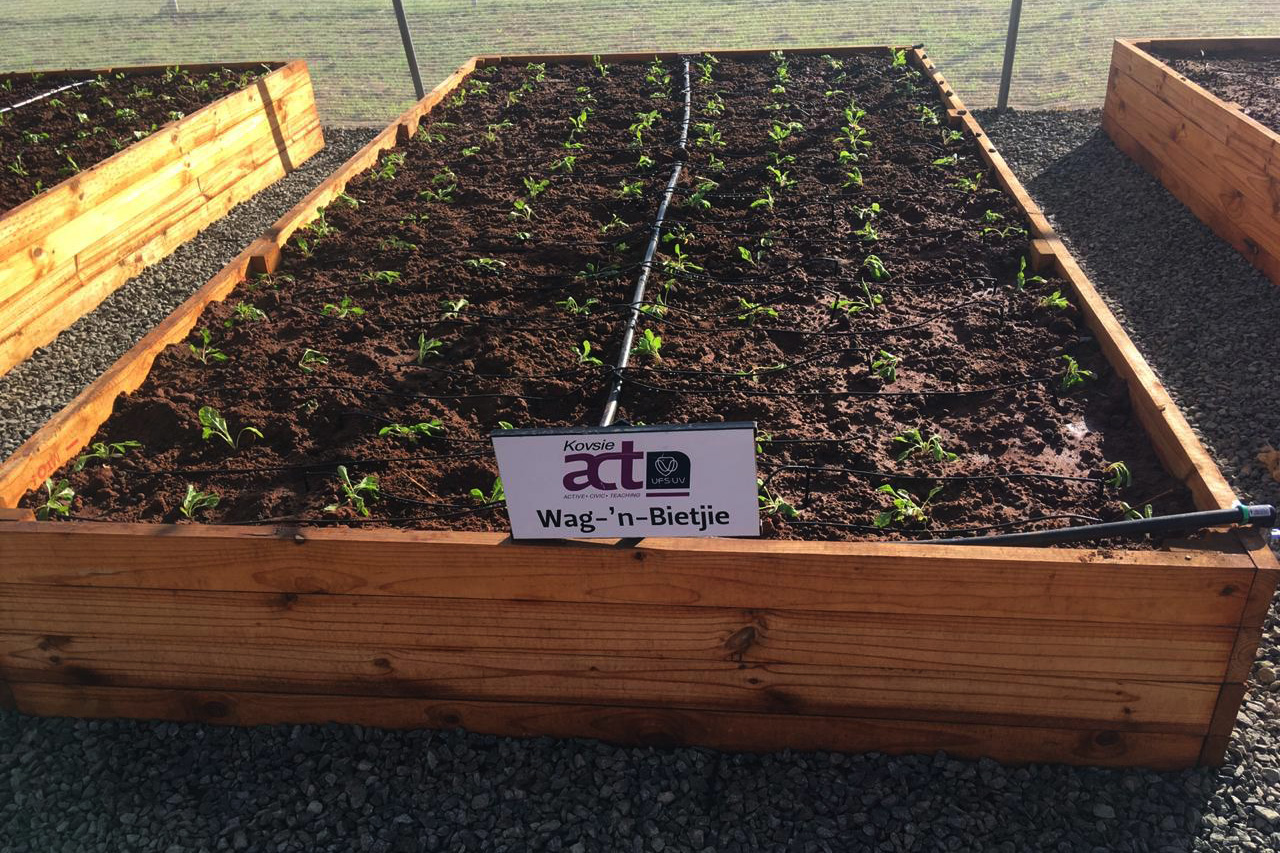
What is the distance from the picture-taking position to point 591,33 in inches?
357

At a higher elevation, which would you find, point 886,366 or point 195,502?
point 195,502

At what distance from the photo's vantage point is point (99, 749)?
8.78ft

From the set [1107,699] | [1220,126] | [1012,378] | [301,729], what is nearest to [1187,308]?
[1220,126]

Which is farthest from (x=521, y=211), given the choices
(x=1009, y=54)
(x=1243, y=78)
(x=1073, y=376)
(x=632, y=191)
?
(x=1009, y=54)

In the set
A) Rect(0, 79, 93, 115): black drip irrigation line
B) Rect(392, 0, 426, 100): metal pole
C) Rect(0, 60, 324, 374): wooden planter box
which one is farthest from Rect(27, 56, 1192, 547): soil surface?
Rect(392, 0, 426, 100): metal pole

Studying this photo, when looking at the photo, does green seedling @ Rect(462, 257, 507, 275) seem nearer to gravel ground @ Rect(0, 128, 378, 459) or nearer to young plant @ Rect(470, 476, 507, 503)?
young plant @ Rect(470, 476, 507, 503)

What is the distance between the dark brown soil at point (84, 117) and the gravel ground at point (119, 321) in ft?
2.32

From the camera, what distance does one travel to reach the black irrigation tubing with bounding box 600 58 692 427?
3096 millimetres

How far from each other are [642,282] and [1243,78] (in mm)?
5063

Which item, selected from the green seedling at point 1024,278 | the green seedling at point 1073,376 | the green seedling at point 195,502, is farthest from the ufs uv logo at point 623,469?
the green seedling at point 1024,278

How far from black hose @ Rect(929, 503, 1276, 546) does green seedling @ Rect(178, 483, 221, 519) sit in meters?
1.95

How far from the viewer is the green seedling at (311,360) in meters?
3.49

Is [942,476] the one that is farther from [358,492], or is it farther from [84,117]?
[84,117]

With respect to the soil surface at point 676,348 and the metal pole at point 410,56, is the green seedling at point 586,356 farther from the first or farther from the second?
the metal pole at point 410,56
